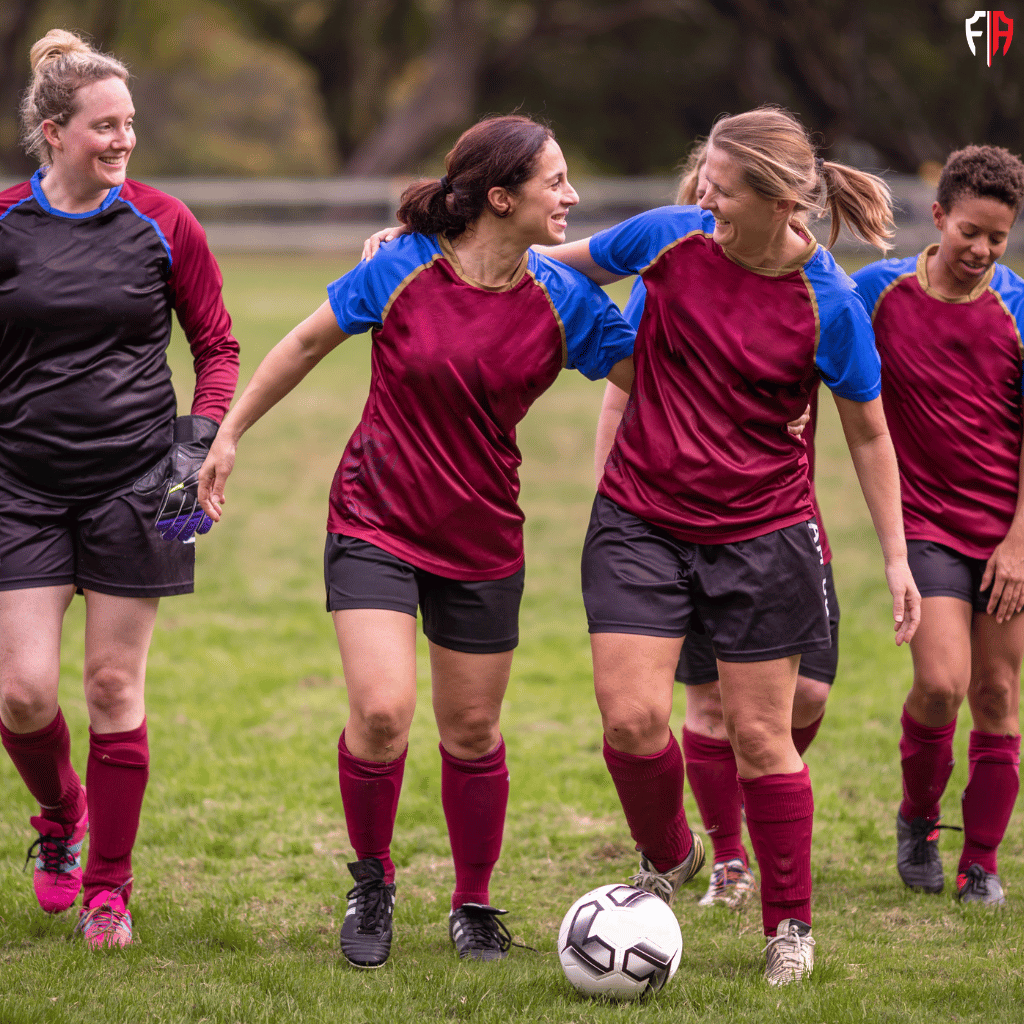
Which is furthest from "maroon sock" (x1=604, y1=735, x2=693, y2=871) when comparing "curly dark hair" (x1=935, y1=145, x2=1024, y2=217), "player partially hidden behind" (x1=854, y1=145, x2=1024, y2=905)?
"curly dark hair" (x1=935, y1=145, x2=1024, y2=217)

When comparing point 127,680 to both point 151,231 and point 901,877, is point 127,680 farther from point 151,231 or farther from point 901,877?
point 901,877

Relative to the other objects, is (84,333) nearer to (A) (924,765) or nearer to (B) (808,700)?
(B) (808,700)

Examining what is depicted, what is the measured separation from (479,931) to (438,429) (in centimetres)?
149

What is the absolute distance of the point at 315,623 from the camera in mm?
8516

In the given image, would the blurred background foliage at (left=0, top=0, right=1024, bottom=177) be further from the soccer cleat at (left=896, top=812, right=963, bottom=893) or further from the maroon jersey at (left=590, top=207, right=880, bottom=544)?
the maroon jersey at (left=590, top=207, right=880, bottom=544)

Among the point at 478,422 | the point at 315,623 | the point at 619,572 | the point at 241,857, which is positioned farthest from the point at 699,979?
the point at 315,623

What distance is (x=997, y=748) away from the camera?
177 inches

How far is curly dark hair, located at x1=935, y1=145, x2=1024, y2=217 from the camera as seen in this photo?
4.14 metres

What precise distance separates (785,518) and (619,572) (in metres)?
0.48

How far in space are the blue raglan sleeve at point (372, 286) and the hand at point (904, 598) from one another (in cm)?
154

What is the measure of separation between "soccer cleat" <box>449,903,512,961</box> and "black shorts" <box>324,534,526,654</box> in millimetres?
808

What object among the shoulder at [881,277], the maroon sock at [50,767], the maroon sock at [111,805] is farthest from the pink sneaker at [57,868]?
the shoulder at [881,277]

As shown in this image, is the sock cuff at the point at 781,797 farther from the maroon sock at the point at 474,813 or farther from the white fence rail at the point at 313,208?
the white fence rail at the point at 313,208

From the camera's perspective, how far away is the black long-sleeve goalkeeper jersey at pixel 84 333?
3.76 m
